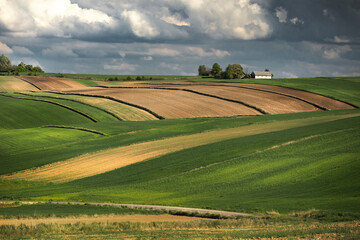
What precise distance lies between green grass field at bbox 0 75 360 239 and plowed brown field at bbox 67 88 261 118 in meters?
9.48

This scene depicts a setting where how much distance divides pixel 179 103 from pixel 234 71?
8098 centimetres

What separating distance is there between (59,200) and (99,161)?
51.1ft

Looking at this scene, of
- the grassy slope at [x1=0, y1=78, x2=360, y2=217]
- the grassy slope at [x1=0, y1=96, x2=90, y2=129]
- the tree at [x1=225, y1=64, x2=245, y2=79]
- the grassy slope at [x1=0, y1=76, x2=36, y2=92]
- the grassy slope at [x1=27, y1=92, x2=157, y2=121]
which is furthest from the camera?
the tree at [x1=225, y1=64, x2=245, y2=79]

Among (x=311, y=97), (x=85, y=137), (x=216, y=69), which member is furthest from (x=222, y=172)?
(x=216, y=69)

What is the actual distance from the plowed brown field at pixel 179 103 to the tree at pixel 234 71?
64.5 m

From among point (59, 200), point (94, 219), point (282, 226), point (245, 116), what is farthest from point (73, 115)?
point (282, 226)

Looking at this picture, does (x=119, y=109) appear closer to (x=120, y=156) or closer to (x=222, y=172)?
(x=120, y=156)

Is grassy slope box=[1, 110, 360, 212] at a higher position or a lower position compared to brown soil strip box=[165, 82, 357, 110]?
lower

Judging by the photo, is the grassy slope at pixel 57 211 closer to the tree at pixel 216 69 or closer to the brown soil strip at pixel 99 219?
the brown soil strip at pixel 99 219

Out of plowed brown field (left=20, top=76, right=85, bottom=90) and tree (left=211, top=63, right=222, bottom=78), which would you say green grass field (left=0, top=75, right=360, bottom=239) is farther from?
tree (left=211, top=63, right=222, bottom=78)

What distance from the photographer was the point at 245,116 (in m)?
85.8

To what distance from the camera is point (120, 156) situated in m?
55.4

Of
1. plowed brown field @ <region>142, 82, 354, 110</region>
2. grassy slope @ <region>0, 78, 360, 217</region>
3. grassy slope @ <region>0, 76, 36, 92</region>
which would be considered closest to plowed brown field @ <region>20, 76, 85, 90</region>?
grassy slope @ <region>0, 76, 36, 92</region>

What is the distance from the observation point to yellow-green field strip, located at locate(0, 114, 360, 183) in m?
50.2
